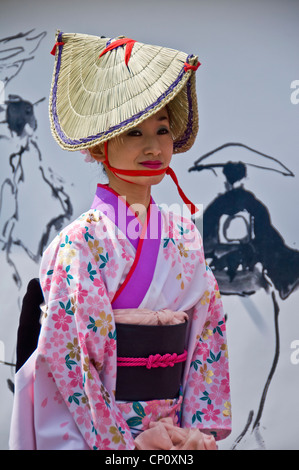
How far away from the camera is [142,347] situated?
1.64 m

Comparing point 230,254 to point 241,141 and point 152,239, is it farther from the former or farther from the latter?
point 152,239

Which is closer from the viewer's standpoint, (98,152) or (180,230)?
(98,152)

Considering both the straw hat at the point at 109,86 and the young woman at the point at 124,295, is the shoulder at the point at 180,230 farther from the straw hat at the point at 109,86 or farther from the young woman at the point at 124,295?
the straw hat at the point at 109,86

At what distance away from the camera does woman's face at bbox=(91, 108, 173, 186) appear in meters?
1.69

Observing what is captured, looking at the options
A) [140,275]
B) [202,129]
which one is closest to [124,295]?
[140,275]

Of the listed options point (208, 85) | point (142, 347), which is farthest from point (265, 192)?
point (142, 347)

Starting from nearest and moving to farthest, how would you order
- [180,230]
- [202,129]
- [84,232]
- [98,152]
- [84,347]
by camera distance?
[84,347], [84,232], [98,152], [180,230], [202,129]

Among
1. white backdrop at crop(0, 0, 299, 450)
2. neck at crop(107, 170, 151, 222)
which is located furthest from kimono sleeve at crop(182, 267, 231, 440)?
white backdrop at crop(0, 0, 299, 450)

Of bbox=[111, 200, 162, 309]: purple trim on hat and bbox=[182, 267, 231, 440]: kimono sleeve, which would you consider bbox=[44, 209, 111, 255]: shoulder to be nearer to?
bbox=[111, 200, 162, 309]: purple trim on hat

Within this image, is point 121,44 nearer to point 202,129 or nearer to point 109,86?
point 109,86

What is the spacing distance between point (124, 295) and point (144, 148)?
0.37 metres

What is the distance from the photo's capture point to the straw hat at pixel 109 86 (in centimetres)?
163

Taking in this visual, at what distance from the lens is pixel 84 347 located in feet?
5.06

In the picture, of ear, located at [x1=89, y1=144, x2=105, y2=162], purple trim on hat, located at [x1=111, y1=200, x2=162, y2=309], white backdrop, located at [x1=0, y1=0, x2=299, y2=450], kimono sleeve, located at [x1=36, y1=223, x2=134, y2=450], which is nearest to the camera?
kimono sleeve, located at [x1=36, y1=223, x2=134, y2=450]
